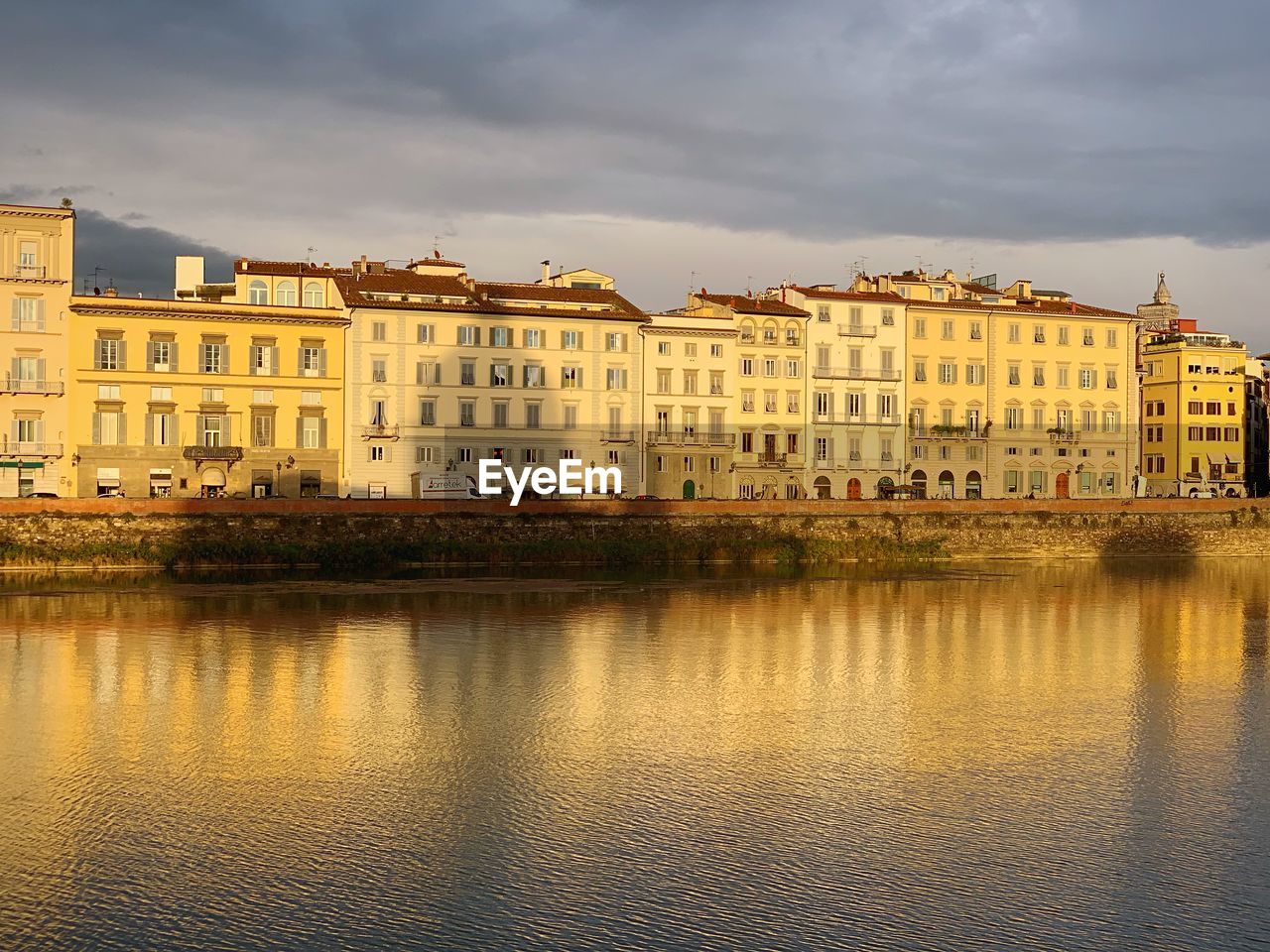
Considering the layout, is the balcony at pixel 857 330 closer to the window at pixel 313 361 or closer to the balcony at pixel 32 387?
the window at pixel 313 361

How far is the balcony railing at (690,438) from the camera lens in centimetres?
6869

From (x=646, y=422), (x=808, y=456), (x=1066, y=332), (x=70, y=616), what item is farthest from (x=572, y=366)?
(x=70, y=616)

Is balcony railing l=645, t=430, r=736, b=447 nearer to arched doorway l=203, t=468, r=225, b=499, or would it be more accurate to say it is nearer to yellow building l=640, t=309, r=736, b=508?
yellow building l=640, t=309, r=736, b=508

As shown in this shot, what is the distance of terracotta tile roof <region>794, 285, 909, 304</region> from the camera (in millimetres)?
72625

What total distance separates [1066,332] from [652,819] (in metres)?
63.8

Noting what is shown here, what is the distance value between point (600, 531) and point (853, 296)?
77.1ft

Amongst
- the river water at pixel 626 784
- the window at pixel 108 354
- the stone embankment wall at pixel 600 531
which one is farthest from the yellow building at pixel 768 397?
the river water at pixel 626 784

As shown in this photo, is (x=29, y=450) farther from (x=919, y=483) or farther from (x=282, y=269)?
(x=919, y=483)

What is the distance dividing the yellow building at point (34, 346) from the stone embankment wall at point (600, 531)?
1003 cm

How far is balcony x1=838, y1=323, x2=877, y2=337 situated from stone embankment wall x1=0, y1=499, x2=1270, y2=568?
14.0 m

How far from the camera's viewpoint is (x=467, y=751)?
70.5ft

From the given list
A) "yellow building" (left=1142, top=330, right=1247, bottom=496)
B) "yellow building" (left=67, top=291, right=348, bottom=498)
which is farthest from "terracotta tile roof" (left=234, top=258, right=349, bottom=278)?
"yellow building" (left=1142, top=330, right=1247, bottom=496)

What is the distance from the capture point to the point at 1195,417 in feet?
285

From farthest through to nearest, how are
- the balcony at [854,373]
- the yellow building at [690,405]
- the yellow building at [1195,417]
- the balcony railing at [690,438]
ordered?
the yellow building at [1195,417]
the balcony at [854,373]
the yellow building at [690,405]
the balcony railing at [690,438]
